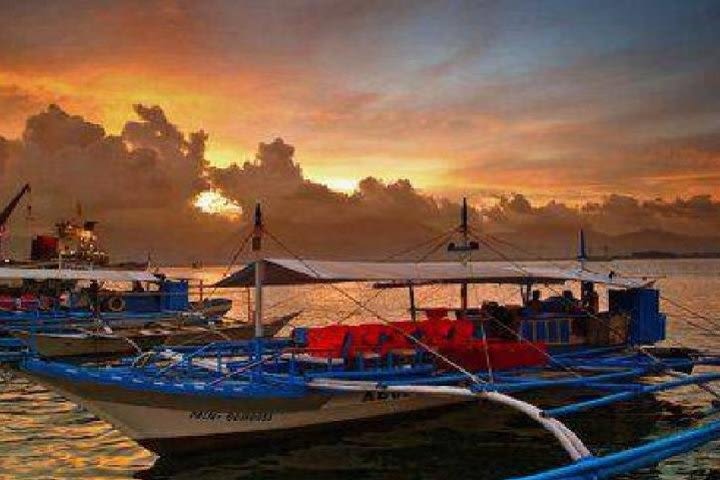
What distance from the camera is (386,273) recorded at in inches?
788

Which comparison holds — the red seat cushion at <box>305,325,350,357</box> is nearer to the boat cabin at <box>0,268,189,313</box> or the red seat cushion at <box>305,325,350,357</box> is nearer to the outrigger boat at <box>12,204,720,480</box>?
the outrigger boat at <box>12,204,720,480</box>

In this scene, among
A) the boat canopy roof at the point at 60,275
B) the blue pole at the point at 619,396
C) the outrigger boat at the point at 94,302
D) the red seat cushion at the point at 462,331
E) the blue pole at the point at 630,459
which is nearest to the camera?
the blue pole at the point at 630,459

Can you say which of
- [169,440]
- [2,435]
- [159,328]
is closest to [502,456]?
[169,440]

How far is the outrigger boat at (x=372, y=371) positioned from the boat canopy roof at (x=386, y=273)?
5 cm

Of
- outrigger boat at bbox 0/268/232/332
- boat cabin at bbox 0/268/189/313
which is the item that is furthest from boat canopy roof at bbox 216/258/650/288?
boat cabin at bbox 0/268/189/313

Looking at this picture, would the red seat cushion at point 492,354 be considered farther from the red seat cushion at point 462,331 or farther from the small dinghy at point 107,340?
the small dinghy at point 107,340

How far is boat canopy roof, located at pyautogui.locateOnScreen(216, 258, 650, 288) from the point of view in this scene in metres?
18.4

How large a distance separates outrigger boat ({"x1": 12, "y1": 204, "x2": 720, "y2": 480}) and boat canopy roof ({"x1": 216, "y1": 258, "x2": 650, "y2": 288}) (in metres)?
0.05

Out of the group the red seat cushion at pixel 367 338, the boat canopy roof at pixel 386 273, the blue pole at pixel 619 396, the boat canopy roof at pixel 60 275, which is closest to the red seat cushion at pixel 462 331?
the boat canopy roof at pixel 386 273

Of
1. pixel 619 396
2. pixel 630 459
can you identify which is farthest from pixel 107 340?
pixel 630 459

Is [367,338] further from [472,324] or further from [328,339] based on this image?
[472,324]

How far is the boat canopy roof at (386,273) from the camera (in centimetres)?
1841

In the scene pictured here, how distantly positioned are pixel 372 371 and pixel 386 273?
8.79 feet

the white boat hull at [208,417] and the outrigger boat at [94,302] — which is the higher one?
the outrigger boat at [94,302]
